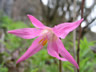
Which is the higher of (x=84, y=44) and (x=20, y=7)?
(x=20, y=7)

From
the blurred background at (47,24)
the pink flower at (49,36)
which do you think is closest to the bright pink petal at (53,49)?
the pink flower at (49,36)

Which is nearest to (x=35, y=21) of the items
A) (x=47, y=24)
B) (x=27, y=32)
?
(x=27, y=32)

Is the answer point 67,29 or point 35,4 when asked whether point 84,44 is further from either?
point 35,4

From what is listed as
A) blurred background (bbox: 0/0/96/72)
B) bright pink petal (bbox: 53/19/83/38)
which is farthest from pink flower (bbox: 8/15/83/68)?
blurred background (bbox: 0/0/96/72)

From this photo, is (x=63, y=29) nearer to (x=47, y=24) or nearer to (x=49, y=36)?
(x=49, y=36)

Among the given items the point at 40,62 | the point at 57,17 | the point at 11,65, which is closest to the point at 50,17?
Answer: the point at 57,17

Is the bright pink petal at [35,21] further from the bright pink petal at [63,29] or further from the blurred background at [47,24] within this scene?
the blurred background at [47,24]
